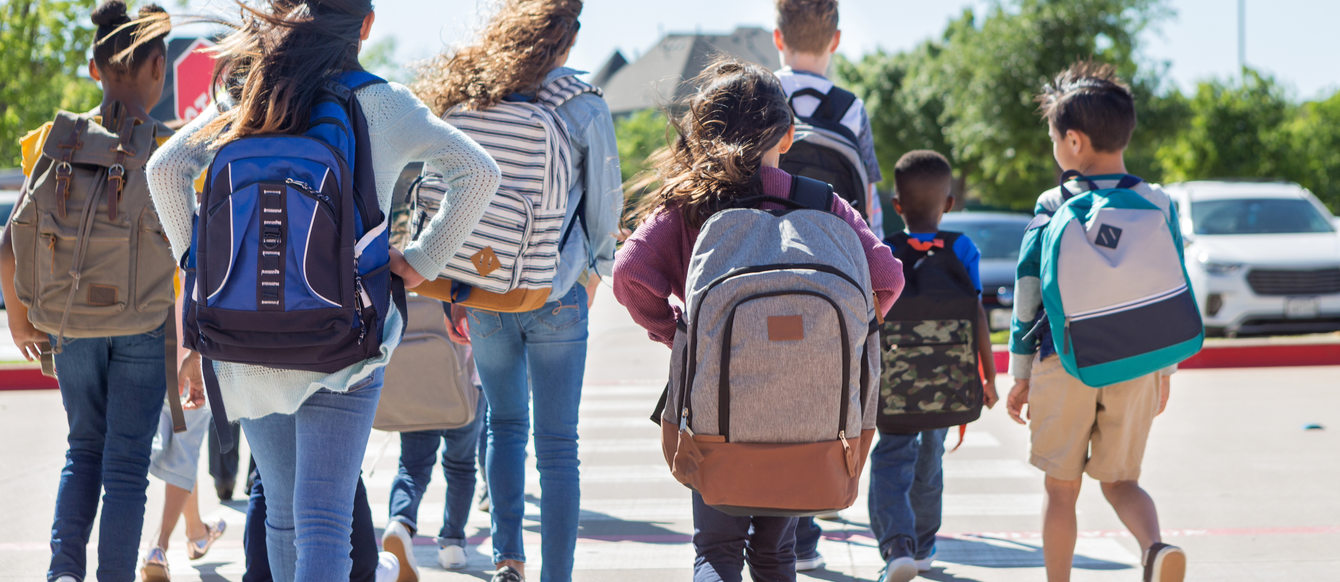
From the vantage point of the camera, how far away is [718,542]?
304 cm

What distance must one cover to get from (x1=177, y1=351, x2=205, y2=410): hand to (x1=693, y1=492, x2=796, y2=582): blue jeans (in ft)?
4.57

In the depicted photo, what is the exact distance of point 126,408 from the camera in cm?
382

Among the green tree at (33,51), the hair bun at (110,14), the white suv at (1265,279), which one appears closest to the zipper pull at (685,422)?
the hair bun at (110,14)

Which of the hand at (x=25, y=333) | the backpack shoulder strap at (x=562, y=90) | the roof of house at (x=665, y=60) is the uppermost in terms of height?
the roof of house at (x=665, y=60)

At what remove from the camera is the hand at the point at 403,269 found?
2965mm

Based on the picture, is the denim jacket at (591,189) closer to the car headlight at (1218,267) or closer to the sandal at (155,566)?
the sandal at (155,566)

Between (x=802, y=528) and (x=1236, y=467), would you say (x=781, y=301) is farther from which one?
(x=1236, y=467)

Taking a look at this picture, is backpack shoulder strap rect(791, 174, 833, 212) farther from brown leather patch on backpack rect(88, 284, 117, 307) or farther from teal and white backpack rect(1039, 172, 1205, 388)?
brown leather patch on backpack rect(88, 284, 117, 307)

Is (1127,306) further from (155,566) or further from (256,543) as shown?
(155,566)

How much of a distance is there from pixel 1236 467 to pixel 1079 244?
377cm

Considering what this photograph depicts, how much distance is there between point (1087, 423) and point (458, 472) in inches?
87.5

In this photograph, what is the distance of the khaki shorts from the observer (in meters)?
3.83

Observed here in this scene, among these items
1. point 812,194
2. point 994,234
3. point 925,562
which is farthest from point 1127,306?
point 994,234

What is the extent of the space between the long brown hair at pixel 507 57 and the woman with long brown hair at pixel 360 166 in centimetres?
81
